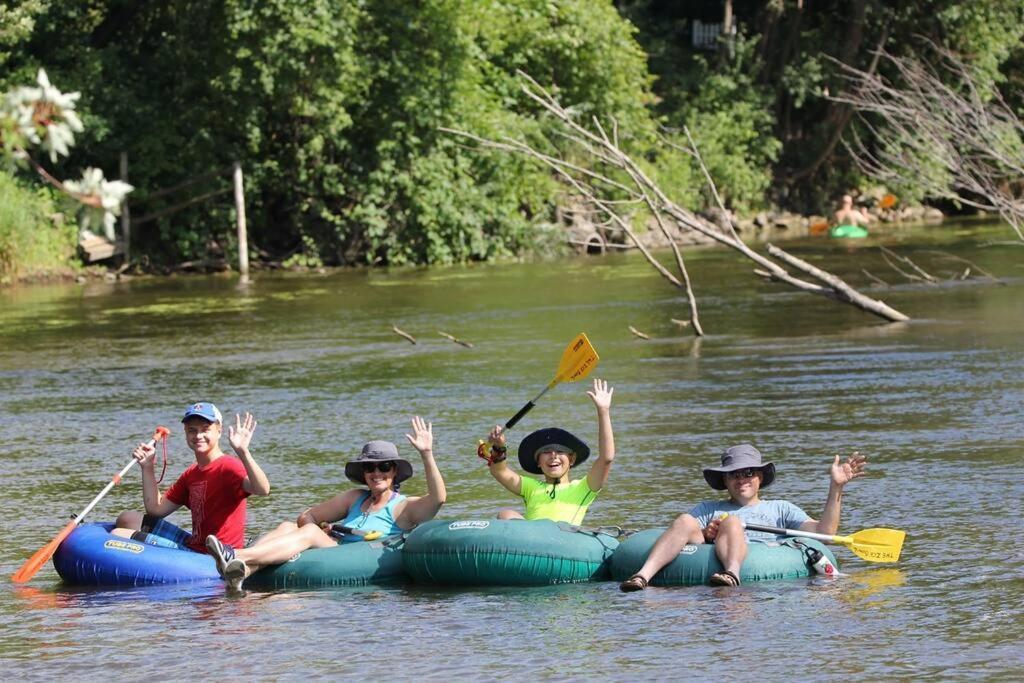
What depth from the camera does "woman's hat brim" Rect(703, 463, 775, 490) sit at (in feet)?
29.2

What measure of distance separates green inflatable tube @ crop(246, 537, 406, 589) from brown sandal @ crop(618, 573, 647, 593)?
4.18 ft

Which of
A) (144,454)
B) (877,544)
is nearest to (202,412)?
(144,454)

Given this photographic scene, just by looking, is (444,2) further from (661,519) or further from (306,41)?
(661,519)

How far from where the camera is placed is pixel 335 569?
29.6 feet

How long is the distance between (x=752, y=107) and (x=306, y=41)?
50.8ft

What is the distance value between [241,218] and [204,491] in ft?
73.4

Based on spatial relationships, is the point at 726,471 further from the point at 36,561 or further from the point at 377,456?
the point at 36,561

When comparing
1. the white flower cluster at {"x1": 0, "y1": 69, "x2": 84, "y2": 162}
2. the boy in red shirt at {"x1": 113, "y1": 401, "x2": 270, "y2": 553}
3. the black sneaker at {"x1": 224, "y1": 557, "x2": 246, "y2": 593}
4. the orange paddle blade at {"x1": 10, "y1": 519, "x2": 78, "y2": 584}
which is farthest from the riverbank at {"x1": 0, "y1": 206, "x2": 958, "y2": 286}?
the white flower cluster at {"x1": 0, "y1": 69, "x2": 84, "y2": 162}

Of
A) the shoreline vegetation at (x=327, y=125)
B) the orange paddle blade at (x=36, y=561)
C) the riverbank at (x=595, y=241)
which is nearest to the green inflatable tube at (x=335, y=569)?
the orange paddle blade at (x=36, y=561)

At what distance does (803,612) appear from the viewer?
8.03 meters

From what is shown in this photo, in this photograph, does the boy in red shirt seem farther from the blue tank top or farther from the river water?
the blue tank top

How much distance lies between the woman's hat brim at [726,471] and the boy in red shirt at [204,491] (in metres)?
2.36

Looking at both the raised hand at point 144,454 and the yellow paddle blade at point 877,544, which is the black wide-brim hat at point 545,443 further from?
the raised hand at point 144,454

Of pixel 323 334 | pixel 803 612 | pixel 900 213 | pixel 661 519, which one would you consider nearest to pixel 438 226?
pixel 323 334
